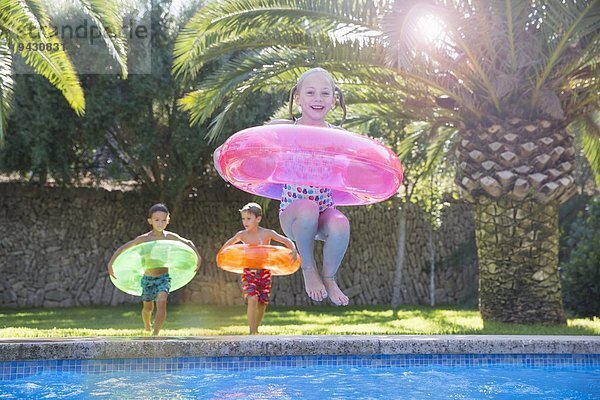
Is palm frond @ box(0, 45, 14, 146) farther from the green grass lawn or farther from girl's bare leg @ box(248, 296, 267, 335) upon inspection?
girl's bare leg @ box(248, 296, 267, 335)

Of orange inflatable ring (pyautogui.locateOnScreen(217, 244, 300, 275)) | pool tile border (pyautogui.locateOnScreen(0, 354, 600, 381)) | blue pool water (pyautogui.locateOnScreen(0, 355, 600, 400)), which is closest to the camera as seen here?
blue pool water (pyautogui.locateOnScreen(0, 355, 600, 400))

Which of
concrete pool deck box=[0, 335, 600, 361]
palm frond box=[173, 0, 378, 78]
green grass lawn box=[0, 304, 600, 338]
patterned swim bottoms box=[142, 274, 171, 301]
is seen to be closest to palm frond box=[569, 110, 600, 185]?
green grass lawn box=[0, 304, 600, 338]

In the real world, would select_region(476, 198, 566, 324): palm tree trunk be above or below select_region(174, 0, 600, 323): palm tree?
below

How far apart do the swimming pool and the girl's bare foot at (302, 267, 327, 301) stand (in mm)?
1483

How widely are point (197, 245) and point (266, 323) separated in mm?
5391

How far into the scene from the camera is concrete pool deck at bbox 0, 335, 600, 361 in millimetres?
6219

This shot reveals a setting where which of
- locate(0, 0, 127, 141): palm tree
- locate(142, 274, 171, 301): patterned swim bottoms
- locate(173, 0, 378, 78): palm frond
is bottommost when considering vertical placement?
locate(142, 274, 171, 301): patterned swim bottoms

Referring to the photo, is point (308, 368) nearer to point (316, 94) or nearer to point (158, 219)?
point (158, 219)

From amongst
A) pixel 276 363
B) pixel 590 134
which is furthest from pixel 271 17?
pixel 590 134

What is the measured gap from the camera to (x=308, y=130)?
4.27 metres

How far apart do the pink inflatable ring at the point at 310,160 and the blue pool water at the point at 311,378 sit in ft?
5.95

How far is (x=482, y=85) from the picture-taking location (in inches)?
380

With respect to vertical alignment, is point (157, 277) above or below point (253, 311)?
above

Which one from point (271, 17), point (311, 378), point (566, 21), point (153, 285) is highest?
point (271, 17)
